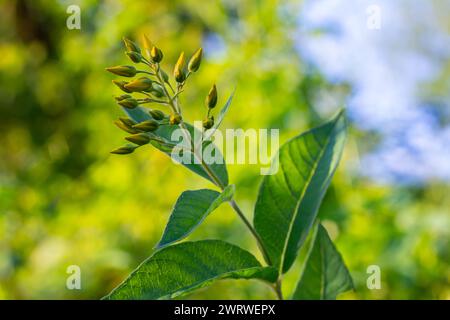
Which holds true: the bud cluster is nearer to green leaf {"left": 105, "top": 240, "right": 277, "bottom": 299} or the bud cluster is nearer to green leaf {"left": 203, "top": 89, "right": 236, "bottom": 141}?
green leaf {"left": 203, "top": 89, "right": 236, "bottom": 141}

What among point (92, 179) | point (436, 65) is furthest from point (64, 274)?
point (436, 65)

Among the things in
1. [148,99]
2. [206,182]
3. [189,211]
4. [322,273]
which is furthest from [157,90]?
[206,182]

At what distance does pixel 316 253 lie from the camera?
0.76 m

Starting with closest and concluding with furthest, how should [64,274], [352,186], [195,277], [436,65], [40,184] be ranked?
1. [195,277]
2. [352,186]
3. [64,274]
4. [40,184]
5. [436,65]

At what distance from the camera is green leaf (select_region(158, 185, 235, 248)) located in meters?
0.56

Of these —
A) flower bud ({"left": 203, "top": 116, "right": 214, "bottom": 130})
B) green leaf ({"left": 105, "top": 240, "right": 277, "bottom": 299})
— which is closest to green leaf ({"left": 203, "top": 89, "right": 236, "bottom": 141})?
flower bud ({"left": 203, "top": 116, "right": 214, "bottom": 130})

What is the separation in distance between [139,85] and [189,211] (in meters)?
0.14

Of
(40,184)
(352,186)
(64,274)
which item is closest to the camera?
(352,186)

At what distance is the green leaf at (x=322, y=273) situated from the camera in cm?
75

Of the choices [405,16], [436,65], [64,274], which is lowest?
[64,274]

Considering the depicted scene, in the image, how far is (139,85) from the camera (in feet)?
2.06

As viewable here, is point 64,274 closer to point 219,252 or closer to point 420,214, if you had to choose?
point 420,214

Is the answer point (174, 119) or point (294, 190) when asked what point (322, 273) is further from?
point (174, 119)
